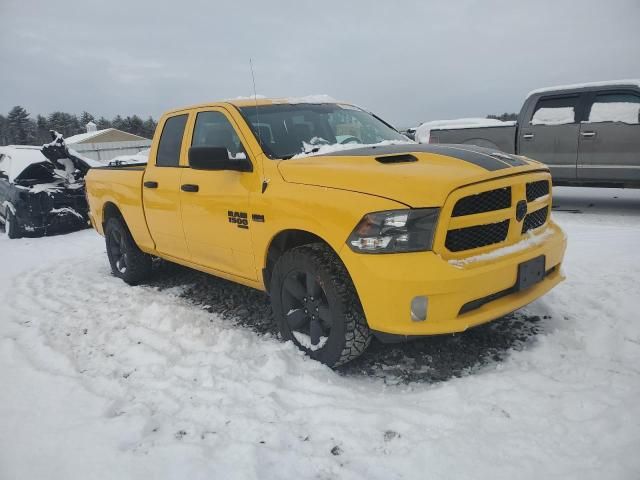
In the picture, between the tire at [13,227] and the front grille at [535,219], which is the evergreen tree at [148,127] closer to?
the tire at [13,227]

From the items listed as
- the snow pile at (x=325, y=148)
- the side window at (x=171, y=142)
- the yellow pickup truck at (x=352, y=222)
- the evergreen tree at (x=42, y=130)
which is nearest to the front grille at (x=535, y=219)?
the yellow pickup truck at (x=352, y=222)

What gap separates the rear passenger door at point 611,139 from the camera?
23.7 ft

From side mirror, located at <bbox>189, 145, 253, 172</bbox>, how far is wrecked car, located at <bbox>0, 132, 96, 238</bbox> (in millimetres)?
6745

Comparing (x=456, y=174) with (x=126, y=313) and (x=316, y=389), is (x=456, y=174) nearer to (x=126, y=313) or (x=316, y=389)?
(x=316, y=389)

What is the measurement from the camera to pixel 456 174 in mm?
2535

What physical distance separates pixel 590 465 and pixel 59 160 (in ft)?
32.3

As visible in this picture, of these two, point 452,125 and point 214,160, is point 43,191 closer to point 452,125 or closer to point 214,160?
point 214,160

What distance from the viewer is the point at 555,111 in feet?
25.8

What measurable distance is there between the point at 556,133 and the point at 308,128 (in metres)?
6.00

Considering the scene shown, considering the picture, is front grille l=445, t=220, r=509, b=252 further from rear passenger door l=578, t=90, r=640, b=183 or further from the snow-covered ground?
rear passenger door l=578, t=90, r=640, b=183

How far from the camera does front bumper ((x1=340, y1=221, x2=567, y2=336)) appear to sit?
242cm

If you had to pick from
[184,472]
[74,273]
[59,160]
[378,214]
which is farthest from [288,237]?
[59,160]

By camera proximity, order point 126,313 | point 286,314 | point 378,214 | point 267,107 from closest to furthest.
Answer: point 378,214 < point 286,314 < point 267,107 < point 126,313

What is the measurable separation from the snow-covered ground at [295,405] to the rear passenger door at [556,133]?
4.36 m
